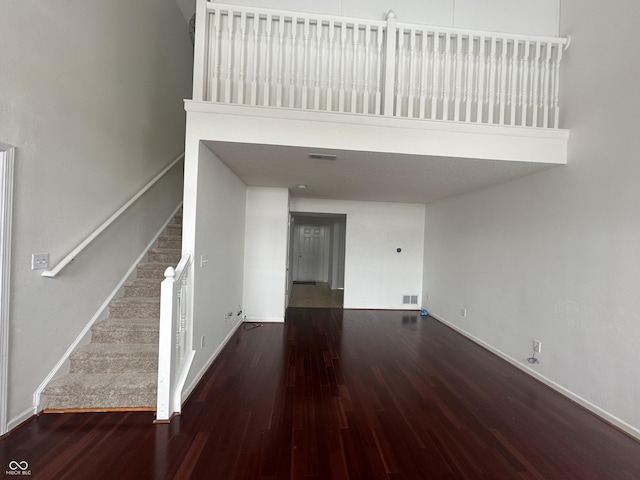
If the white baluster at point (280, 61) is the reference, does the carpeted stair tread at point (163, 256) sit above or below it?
below

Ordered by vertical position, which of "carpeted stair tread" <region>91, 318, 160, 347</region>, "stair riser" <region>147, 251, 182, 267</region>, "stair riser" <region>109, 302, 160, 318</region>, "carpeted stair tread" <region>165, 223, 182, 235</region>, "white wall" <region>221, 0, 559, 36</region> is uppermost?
"white wall" <region>221, 0, 559, 36</region>

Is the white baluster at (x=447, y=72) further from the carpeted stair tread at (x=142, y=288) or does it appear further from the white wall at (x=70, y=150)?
the carpeted stair tread at (x=142, y=288)

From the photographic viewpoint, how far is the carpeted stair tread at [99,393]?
2.06 metres

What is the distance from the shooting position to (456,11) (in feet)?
10.2

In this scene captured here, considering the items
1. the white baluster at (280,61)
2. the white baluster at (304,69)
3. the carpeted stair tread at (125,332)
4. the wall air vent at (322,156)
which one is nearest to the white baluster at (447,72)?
the wall air vent at (322,156)

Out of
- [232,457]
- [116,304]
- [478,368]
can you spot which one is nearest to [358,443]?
[232,457]

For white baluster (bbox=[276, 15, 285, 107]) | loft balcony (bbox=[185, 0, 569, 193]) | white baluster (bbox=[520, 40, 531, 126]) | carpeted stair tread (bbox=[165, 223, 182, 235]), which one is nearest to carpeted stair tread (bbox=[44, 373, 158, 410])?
carpeted stair tread (bbox=[165, 223, 182, 235])

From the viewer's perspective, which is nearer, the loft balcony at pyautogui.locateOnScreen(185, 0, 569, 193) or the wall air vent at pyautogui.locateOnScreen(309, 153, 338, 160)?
the loft balcony at pyautogui.locateOnScreen(185, 0, 569, 193)

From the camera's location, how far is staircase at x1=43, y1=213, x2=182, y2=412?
6.84ft

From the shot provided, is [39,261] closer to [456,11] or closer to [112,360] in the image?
[112,360]

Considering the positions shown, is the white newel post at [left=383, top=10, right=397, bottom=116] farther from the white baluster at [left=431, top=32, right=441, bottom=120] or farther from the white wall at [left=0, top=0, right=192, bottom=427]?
the white wall at [left=0, top=0, right=192, bottom=427]

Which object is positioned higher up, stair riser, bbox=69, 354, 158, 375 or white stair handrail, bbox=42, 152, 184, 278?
white stair handrail, bbox=42, 152, 184, 278

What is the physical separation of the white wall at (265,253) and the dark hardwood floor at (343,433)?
1482 millimetres

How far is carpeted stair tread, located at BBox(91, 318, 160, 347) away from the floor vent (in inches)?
174
